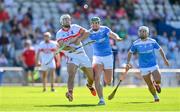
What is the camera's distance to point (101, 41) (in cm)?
2488

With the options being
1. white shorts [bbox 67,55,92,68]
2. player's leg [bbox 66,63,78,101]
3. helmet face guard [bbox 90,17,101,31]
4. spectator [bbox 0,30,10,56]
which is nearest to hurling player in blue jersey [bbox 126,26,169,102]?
helmet face guard [bbox 90,17,101,31]

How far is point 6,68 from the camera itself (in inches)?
1577

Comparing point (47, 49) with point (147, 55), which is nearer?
point (147, 55)

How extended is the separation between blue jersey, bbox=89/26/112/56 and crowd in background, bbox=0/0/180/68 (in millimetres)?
15835

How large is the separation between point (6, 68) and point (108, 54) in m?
16.0

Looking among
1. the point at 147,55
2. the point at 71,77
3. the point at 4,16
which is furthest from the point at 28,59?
the point at 71,77

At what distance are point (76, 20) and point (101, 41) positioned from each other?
62.3 ft

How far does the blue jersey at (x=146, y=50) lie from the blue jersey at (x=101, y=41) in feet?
3.13

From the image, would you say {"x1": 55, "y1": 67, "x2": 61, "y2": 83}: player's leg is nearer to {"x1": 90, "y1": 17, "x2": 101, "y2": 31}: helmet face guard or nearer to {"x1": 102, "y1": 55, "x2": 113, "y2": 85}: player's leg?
{"x1": 102, "y1": 55, "x2": 113, "y2": 85}: player's leg

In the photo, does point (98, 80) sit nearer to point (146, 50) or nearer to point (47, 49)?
point (146, 50)

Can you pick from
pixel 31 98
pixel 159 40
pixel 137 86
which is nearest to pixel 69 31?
pixel 31 98

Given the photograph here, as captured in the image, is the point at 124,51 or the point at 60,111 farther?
the point at 124,51

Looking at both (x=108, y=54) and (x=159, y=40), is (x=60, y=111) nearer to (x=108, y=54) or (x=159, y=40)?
(x=108, y=54)

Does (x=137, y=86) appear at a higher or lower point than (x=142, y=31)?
lower
